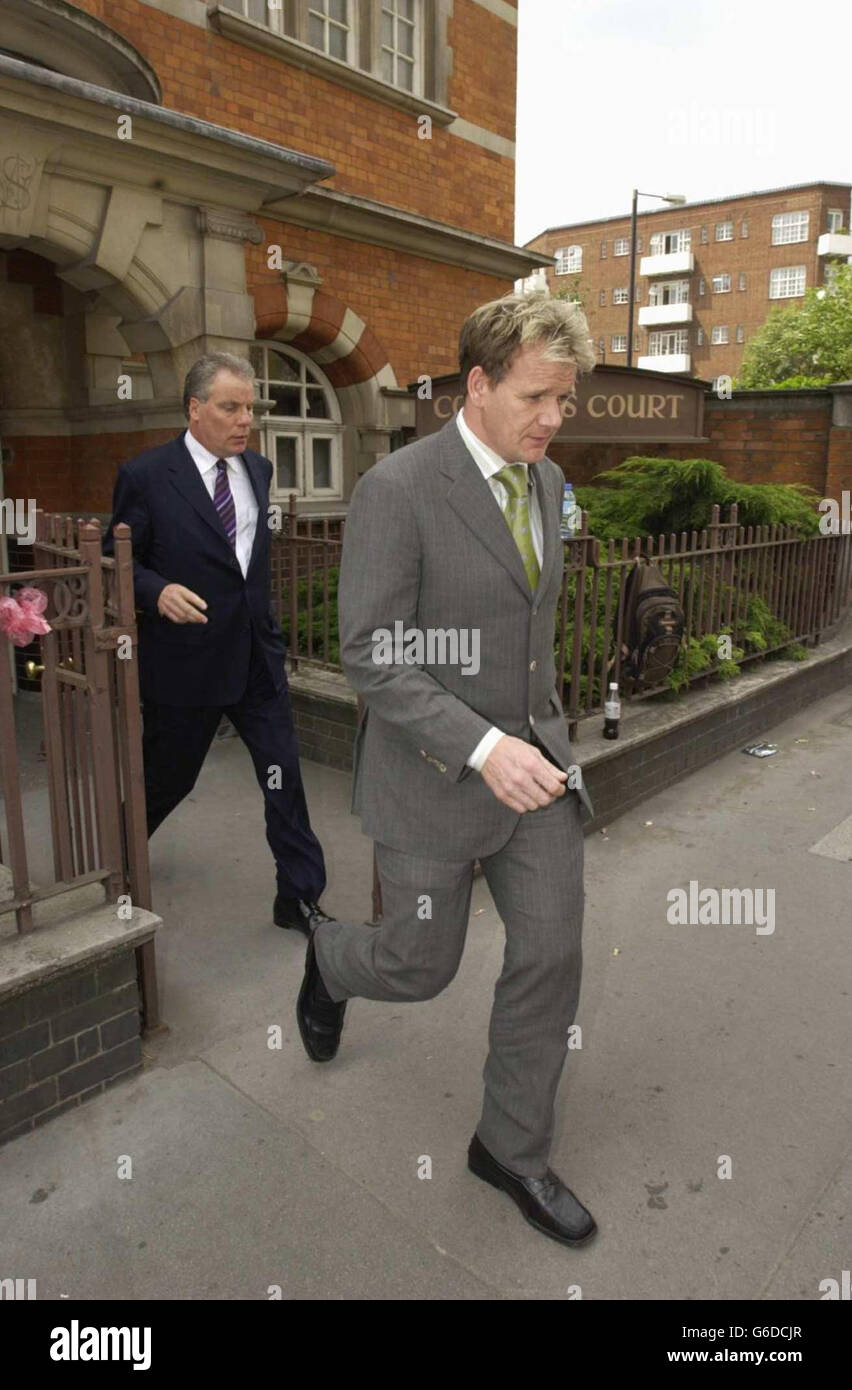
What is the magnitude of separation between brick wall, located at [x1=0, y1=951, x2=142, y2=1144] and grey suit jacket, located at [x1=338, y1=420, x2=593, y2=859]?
997 millimetres

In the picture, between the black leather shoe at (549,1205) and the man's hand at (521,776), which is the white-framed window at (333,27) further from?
the black leather shoe at (549,1205)

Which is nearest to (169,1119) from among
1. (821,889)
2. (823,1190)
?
(823,1190)

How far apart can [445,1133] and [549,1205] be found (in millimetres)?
448

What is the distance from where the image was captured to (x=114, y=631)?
2.87m

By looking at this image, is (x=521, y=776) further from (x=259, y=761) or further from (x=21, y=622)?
(x=259, y=761)

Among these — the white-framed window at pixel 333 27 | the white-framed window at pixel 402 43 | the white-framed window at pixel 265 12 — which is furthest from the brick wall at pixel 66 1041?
the white-framed window at pixel 402 43

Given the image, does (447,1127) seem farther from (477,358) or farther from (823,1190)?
(477,358)

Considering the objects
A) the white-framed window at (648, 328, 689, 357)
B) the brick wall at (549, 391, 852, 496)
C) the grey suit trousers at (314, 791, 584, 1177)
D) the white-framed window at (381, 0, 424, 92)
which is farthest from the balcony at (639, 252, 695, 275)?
the grey suit trousers at (314, 791, 584, 1177)

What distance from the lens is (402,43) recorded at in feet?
33.1

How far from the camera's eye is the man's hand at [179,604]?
3.25 metres

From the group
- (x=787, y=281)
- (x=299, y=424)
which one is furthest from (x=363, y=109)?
(x=787, y=281)

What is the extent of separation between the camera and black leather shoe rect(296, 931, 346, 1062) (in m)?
2.89

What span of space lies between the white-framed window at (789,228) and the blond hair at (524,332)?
63549 millimetres

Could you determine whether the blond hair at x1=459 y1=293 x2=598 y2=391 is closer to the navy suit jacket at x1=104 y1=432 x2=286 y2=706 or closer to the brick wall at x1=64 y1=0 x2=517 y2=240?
the navy suit jacket at x1=104 y1=432 x2=286 y2=706
